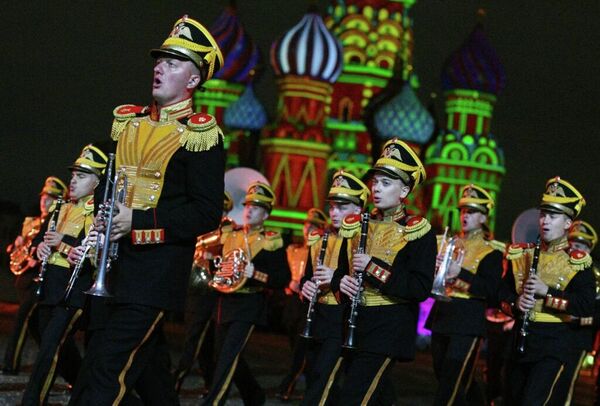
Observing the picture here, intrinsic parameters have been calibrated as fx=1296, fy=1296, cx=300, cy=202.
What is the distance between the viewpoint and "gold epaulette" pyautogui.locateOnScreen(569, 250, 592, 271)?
969cm

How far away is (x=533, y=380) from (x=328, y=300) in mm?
1969

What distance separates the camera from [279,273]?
11297mm

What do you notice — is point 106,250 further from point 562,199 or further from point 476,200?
point 476,200

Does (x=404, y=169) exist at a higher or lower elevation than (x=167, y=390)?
higher

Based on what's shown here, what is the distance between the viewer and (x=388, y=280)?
25.3 ft

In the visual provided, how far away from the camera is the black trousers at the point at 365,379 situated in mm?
7586

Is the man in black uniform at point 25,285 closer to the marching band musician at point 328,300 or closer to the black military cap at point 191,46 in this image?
the marching band musician at point 328,300

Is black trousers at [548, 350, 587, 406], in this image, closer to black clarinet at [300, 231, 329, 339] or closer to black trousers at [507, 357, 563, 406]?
black trousers at [507, 357, 563, 406]

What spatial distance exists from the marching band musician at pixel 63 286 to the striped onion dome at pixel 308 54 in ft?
160

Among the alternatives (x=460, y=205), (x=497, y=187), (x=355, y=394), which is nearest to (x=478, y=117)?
(x=497, y=187)

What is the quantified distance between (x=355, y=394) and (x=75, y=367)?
2.82 m

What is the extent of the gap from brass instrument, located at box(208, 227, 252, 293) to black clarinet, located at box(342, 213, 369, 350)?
316 centimetres

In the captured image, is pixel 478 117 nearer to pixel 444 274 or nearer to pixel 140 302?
pixel 444 274

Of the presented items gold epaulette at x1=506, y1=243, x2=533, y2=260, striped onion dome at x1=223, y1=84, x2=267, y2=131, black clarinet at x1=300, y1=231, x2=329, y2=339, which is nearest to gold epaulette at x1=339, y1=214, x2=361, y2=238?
black clarinet at x1=300, y1=231, x2=329, y2=339
